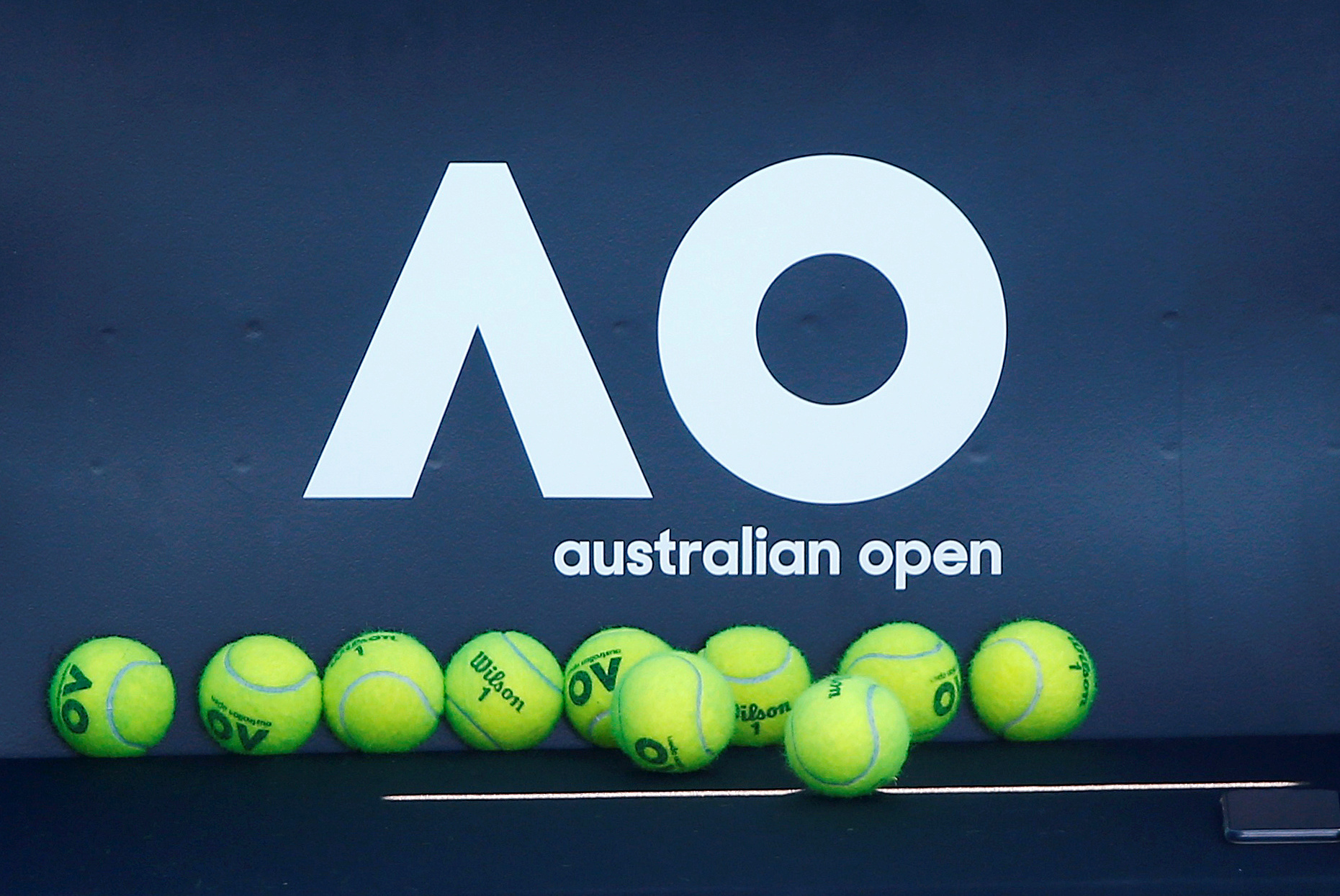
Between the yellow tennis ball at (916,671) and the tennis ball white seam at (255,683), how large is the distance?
1344mm

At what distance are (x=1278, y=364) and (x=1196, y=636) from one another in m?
0.76

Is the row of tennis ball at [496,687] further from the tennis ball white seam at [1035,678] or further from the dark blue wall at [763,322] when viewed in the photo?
the dark blue wall at [763,322]

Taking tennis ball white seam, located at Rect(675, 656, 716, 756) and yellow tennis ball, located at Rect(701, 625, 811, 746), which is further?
yellow tennis ball, located at Rect(701, 625, 811, 746)

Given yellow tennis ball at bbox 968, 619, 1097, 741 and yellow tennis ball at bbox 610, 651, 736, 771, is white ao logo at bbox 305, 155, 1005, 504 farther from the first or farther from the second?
yellow tennis ball at bbox 610, 651, 736, 771

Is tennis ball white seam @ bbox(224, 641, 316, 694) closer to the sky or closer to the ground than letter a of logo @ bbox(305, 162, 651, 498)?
closer to the ground

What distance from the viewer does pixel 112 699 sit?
3836 mm

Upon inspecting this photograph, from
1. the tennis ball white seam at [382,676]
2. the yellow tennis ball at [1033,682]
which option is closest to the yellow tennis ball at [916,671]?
the yellow tennis ball at [1033,682]

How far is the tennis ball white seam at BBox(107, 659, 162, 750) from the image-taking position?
3.84m

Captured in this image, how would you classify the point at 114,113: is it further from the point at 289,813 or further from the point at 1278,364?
the point at 1278,364

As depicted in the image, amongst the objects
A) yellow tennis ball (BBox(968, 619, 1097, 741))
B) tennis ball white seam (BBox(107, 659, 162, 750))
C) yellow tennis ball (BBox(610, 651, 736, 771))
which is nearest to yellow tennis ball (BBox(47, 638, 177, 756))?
tennis ball white seam (BBox(107, 659, 162, 750))

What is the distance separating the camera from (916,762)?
3.86 metres

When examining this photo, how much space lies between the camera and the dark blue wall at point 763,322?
161 inches

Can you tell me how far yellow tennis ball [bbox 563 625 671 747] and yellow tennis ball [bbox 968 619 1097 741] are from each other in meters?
0.83

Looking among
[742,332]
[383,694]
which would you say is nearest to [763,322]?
[742,332]
